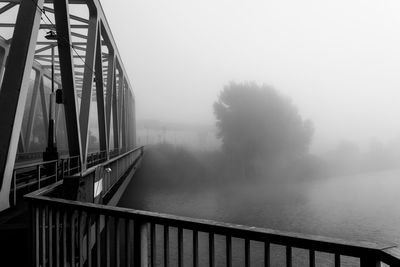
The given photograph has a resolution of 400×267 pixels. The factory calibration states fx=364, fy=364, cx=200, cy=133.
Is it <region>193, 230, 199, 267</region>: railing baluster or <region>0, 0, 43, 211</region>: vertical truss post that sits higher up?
<region>0, 0, 43, 211</region>: vertical truss post

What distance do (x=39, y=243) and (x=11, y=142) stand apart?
594 cm

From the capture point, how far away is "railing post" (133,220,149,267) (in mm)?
3299

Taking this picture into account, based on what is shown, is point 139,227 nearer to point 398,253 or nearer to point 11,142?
point 398,253

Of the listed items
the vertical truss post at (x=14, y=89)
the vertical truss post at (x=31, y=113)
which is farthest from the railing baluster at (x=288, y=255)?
the vertical truss post at (x=31, y=113)

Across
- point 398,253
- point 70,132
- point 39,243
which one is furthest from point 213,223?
point 70,132

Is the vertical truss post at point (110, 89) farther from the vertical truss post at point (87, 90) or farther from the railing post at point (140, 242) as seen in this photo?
the railing post at point (140, 242)

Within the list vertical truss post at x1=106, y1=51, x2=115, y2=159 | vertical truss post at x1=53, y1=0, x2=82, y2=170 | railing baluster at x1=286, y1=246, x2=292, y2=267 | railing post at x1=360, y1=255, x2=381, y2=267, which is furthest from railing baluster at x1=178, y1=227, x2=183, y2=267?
vertical truss post at x1=106, y1=51, x2=115, y2=159

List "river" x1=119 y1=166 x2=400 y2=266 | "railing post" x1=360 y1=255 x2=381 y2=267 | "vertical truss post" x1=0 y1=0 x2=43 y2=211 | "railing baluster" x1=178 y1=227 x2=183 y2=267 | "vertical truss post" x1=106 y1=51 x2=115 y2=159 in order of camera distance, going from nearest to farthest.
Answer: "railing post" x1=360 y1=255 x2=381 y2=267 → "railing baluster" x1=178 y1=227 x2=183 y2=267 → "vertical truss post" x1=0 y1=0 x2=43 y2=211 → "vertical truss post" x1=106 y1=51 x2=115 y2=159 → "river" x1=119 y1=166 x2=400 y2=266

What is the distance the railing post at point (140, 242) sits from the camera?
330 centimetres

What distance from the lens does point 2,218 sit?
7844 millimetres

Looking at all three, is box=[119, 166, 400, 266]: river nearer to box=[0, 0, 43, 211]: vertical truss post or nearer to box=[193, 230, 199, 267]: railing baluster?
box=[0, 0, 43, 211]: vertical truss post

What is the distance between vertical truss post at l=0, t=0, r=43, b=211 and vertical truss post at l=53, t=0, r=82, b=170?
343 centimetres

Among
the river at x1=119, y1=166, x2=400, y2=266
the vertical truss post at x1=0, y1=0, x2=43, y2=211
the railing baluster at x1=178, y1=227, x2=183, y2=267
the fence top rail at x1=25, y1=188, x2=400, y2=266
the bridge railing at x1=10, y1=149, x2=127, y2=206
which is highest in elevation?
the vertical truss post at x1=0, y1=0, x2=43, y2=211

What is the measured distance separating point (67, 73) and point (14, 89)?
15.5ft
